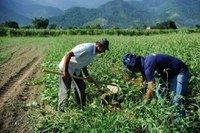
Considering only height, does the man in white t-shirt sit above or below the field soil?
above

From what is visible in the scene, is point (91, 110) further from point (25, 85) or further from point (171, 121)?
point (25, 85)

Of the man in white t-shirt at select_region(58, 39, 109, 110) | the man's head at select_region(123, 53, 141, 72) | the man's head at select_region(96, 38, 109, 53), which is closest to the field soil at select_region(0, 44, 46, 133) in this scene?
the man in white t-shirt at select_region(58, 39, 109, 110)

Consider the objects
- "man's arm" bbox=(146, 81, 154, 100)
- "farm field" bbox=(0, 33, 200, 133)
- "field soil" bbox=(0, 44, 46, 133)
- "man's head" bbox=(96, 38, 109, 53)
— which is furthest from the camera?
"field soil" bbox=(0, 44, 46, 133)

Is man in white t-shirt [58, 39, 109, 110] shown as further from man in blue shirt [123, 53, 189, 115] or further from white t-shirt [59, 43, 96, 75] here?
man in blue shirt [123, 53, 189, 115]

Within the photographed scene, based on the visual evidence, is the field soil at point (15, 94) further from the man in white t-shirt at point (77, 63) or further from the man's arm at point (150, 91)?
the man's arm at point (150, 91)

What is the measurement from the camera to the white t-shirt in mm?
5664

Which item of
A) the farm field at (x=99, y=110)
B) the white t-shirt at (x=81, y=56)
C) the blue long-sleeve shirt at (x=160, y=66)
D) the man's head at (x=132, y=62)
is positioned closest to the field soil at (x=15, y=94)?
the farm field at (x=99, y=110)

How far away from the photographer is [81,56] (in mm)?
5766

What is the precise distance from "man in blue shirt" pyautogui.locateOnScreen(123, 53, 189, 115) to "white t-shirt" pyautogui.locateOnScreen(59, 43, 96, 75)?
2.55 ft

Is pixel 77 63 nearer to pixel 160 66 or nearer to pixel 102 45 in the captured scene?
pixel 102 45

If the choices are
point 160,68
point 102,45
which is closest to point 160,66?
point 160,68

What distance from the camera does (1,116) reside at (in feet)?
20.8

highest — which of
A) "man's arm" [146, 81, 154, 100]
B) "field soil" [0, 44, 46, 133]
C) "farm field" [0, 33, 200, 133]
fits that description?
"man's arm" [146, 81, 154, 100]

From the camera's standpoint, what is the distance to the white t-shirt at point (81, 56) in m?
5.66
